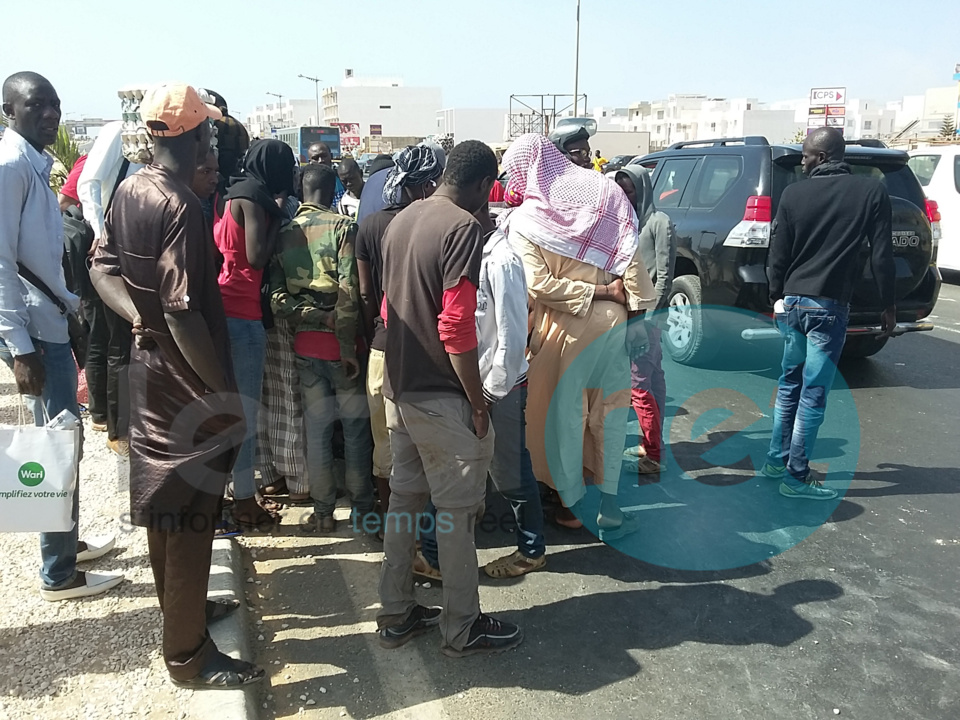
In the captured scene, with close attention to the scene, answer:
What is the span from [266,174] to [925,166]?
12410 millimetres

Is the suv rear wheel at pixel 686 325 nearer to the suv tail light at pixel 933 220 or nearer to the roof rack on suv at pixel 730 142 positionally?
the roof rack on suv at pixel 730 142

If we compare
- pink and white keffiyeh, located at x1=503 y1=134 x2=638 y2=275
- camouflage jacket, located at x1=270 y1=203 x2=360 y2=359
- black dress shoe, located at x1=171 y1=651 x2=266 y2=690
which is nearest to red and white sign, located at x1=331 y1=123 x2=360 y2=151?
camouflage jacket, located at x1=270 y1=203 x2=360 y2=359

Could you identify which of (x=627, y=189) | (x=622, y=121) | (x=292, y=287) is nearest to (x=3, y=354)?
(x=292, y=287)

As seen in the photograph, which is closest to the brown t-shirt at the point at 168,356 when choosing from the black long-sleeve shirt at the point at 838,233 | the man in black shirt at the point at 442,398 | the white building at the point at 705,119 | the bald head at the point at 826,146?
the man in black shirt at the point at 442,398

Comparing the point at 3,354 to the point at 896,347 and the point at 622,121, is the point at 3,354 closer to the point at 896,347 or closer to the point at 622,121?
the point at 896,347

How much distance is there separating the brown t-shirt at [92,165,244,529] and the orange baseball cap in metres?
0.14

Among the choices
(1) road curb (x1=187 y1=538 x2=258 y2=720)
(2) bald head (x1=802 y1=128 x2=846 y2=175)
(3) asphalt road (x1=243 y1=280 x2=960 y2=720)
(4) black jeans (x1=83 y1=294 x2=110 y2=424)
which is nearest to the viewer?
(1) road curb (x1=187 y1=538 x2=258 y2=720)

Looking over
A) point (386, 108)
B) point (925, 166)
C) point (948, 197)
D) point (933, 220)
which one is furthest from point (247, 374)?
point (386, 108)

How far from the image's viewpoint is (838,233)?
4.23 meters

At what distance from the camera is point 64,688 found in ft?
8.52

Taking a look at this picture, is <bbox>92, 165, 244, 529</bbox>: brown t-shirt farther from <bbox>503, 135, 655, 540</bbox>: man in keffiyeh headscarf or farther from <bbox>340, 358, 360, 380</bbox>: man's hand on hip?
<bbox>503, 135, 655, 540</bbox>: man in keffiyeh headscarf

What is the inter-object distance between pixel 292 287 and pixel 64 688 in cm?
199

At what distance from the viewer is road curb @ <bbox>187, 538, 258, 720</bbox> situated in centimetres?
250

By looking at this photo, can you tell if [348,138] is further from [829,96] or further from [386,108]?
[829,96]
